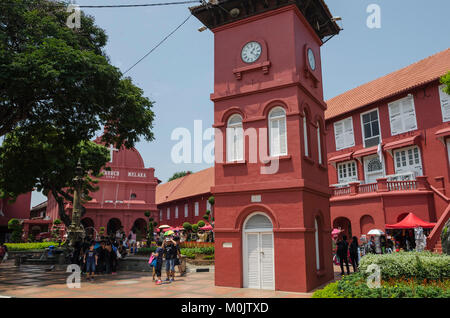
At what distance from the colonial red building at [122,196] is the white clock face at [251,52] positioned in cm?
2955

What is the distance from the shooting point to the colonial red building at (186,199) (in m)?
41.2

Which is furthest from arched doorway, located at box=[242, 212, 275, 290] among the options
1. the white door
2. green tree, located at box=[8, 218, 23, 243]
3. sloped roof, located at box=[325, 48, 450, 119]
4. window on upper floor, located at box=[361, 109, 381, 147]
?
green tree, located at box=[8, 218, 23, 243]

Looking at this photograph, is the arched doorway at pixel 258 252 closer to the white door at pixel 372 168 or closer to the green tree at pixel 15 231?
the white door at pixel 372 168

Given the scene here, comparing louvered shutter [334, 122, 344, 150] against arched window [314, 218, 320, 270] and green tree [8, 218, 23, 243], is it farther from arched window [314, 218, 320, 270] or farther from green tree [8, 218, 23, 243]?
green tree [8, 218, 23, 243]

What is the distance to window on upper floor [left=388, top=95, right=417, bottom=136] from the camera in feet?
76.5

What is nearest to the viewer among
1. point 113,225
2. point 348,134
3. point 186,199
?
point 348,134

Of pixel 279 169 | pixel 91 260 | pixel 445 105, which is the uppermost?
pixel 445 105

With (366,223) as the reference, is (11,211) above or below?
above

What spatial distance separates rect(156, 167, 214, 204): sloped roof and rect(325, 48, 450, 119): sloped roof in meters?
16.6

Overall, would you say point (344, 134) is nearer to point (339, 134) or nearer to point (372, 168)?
point (339, 134)

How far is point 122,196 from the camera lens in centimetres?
4103

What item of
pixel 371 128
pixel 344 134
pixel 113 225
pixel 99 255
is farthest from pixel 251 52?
pixel 113 225

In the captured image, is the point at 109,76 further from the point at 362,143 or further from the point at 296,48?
the point at 362,143

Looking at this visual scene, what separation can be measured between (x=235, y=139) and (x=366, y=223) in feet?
44.5
